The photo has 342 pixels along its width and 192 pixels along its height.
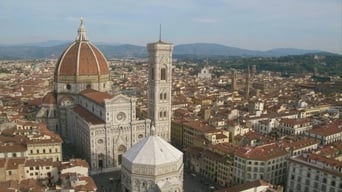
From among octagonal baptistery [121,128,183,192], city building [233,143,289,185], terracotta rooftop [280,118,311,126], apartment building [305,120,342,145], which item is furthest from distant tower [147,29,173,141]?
apartment building [305,120,342,145]

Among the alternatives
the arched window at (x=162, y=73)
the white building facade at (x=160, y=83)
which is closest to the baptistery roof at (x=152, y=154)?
the white building facade at (x=160, y=83)

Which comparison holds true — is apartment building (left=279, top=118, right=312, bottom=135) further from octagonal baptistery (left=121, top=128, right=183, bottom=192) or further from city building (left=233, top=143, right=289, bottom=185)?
octagonal baptistery (left=121, top=128, right=183, bottom=192)

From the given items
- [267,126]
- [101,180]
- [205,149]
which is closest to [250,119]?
[267,126]

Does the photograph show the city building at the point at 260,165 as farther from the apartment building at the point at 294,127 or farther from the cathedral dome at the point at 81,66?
the cathedral dome at the point at 81,66

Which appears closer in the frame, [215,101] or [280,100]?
[215,101]

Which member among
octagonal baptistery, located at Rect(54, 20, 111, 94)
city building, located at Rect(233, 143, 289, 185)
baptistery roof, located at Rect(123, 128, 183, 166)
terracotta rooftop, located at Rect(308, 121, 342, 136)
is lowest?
city building, located at Rect(233, 143, 289, 185)

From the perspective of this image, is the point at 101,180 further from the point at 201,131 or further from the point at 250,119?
the point at 250,119

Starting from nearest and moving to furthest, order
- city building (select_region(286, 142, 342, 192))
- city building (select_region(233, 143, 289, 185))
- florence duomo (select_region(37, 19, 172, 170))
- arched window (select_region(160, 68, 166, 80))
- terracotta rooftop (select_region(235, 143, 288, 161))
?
city building (select_region(286, 142, 342, 192)) < city building (select_region(233, 143, 289, 185)) < terracotta rooftop (select_region(235, 143, 288, 161)) < florence duomo (select_region(37, 19, 172, 170)) < arched window (select_region(160, 68, 166, 80))
